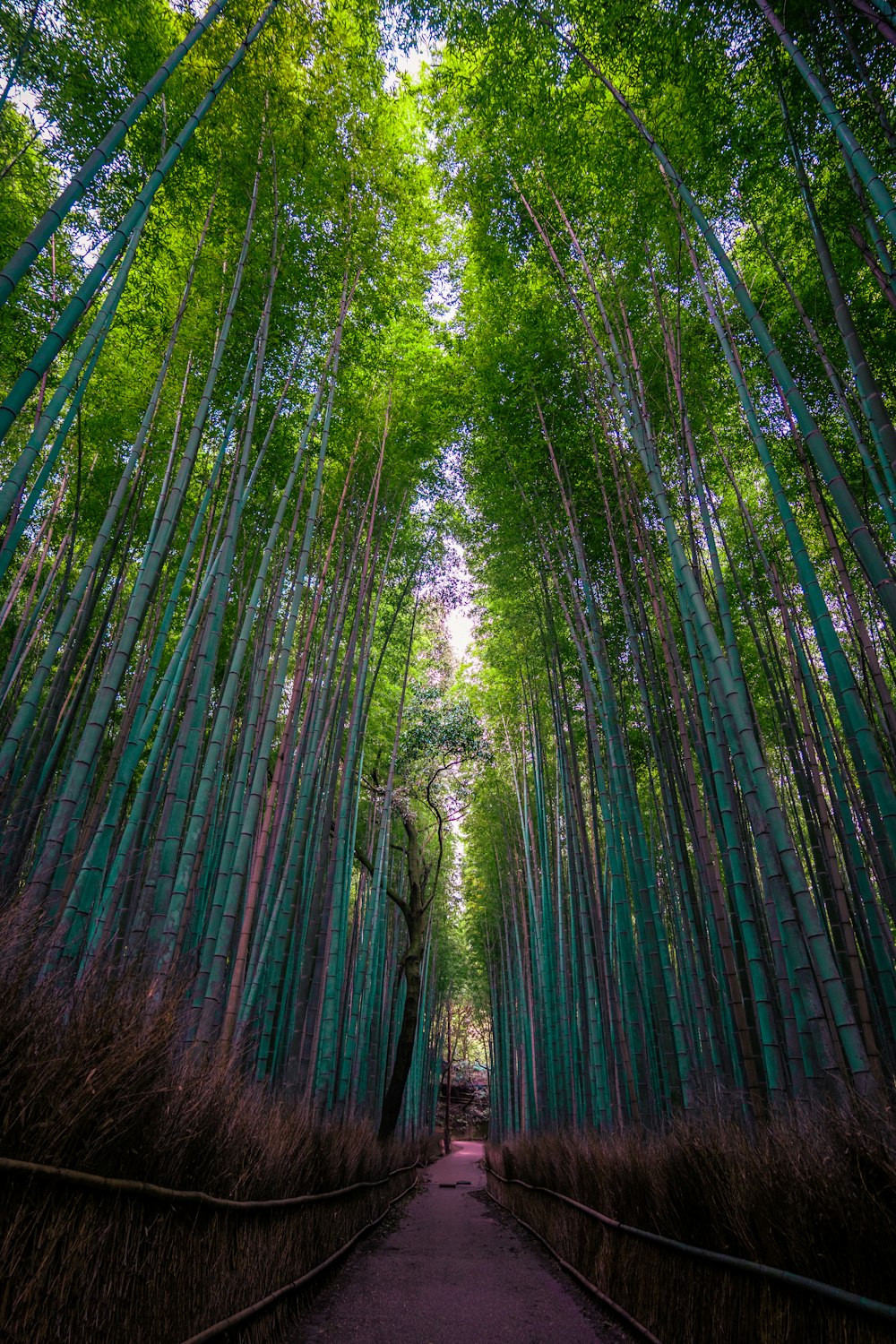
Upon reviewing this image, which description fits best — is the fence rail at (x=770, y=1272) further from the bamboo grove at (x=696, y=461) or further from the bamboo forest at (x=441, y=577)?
the bamboo grove at (x=696, y=461)

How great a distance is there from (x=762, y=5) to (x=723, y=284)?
3027 millimetres

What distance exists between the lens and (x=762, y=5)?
6.46 feet

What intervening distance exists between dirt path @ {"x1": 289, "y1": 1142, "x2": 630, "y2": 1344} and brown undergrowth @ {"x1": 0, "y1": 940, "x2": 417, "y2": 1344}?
43 cm

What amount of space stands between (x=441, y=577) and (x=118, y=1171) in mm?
6359

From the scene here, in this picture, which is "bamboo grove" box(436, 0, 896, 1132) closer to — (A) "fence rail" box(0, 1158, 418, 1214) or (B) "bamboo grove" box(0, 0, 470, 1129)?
(B) "bamboo grove" box(0, 0, 470, 1129)

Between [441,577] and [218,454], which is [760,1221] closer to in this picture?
[218,454]

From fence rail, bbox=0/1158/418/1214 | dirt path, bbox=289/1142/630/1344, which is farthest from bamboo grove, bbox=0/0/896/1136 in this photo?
dirt path, bbox=289/1142/630/1344

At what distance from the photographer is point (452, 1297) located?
2.61 meters

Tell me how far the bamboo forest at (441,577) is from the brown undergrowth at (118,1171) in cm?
1

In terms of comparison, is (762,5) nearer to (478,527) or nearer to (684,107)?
(684,107)

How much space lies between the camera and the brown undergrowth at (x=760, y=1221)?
3.53ft

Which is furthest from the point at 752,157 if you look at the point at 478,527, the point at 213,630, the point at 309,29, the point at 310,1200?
the point at 310,1200

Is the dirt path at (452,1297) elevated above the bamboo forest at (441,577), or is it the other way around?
the bamboo forest at (441,577)

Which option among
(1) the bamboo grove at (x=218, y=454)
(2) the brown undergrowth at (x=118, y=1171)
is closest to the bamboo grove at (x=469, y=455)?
(1) the bamboo grove at (x=218, y=454)
